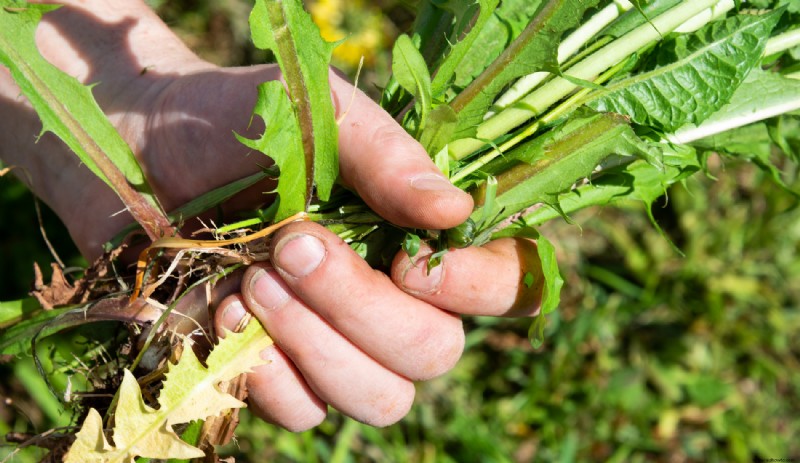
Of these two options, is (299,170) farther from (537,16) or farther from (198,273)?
(537,16)

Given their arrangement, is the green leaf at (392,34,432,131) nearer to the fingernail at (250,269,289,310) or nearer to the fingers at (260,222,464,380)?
the fingers at (260,222,464,380)

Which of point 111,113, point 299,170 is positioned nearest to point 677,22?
point 299,170

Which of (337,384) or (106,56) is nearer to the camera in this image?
(337,384)

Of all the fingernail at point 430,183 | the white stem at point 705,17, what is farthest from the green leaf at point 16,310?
the white stem at point 705,17

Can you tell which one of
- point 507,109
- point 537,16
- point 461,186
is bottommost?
point 461,186

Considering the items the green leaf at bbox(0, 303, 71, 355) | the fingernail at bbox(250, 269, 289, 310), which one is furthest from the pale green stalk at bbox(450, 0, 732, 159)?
the green leaf at bbox(0, 303, 71, 355)

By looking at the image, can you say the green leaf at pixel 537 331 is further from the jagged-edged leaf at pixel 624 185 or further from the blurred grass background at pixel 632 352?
the blurred grass background at pixel 632 352
